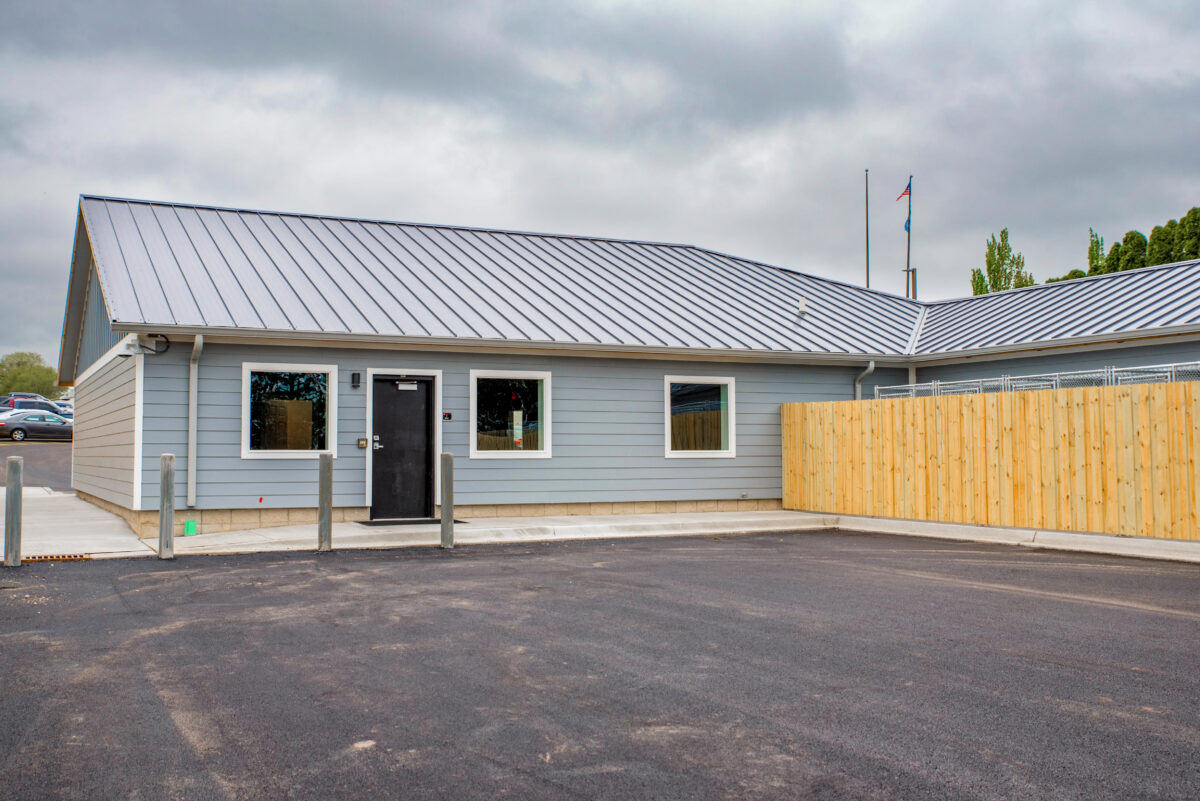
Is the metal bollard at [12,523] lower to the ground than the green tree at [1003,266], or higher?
lower

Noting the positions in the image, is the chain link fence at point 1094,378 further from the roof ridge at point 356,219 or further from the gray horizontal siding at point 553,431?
the roof ridge at point 356,219

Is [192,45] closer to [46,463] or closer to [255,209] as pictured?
[255,209]

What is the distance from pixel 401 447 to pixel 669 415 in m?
4.83

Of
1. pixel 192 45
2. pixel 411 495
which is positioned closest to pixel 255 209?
pixel 192 45

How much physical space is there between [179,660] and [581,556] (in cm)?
595

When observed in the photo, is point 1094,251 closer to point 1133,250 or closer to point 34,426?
point 1133,250

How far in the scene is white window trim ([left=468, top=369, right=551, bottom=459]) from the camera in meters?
14.7

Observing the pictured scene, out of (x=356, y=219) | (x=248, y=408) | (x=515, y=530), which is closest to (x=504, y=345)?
(x=515, y=530)

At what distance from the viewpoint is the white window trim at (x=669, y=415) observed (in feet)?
52.8

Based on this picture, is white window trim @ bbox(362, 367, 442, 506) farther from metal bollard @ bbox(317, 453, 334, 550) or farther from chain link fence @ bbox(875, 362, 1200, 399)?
chain link fence @ bbox(875, 362, 1200, 399)

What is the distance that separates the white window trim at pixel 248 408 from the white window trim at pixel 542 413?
2180 mm

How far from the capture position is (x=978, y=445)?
13.2 metres

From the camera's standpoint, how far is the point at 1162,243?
32938 mm

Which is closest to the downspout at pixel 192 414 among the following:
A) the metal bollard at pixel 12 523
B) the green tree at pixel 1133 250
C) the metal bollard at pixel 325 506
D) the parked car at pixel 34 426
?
the metal bollard at pixel 325 506
